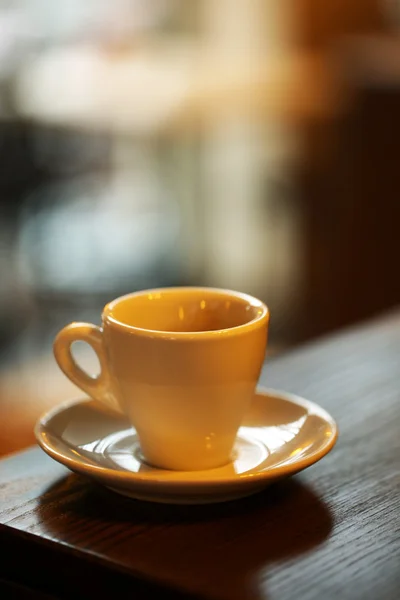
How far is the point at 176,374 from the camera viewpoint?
0.53m

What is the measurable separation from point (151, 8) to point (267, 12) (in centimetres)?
37

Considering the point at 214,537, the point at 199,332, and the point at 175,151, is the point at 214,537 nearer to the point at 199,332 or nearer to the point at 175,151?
the point at 199,332

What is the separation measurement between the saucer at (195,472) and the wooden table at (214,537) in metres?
0.02

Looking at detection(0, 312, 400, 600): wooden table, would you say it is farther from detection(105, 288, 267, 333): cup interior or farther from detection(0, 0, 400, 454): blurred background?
detection(0, 0, 400, 454): blurred background

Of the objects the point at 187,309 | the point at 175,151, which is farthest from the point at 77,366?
the point at 175,151

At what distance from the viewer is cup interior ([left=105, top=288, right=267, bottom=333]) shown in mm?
593

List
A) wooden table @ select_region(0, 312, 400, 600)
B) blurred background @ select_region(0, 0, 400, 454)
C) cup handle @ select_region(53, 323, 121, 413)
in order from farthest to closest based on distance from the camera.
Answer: blurred background @ select_region(0, 0, 400, 454), cup handle @ select_region(53, 323, 121, 413), wooden table @ select_region(0, 312, 400, 600)

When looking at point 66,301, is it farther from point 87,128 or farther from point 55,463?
point 55,463

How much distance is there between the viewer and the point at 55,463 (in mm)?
605

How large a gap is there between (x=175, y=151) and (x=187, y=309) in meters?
2.50

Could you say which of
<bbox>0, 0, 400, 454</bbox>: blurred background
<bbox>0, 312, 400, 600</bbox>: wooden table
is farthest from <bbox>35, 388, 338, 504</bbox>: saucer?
<bbox>0, 0, 400, 454</bbox>: blurred background

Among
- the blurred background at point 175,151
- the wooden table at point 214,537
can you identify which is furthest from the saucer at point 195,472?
the blurred background at point 175,151

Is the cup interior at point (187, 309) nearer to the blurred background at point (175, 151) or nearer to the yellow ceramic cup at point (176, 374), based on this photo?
the yellow ceramic cup at point (176, 374)

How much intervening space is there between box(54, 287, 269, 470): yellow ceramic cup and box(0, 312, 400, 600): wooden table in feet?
0.13
